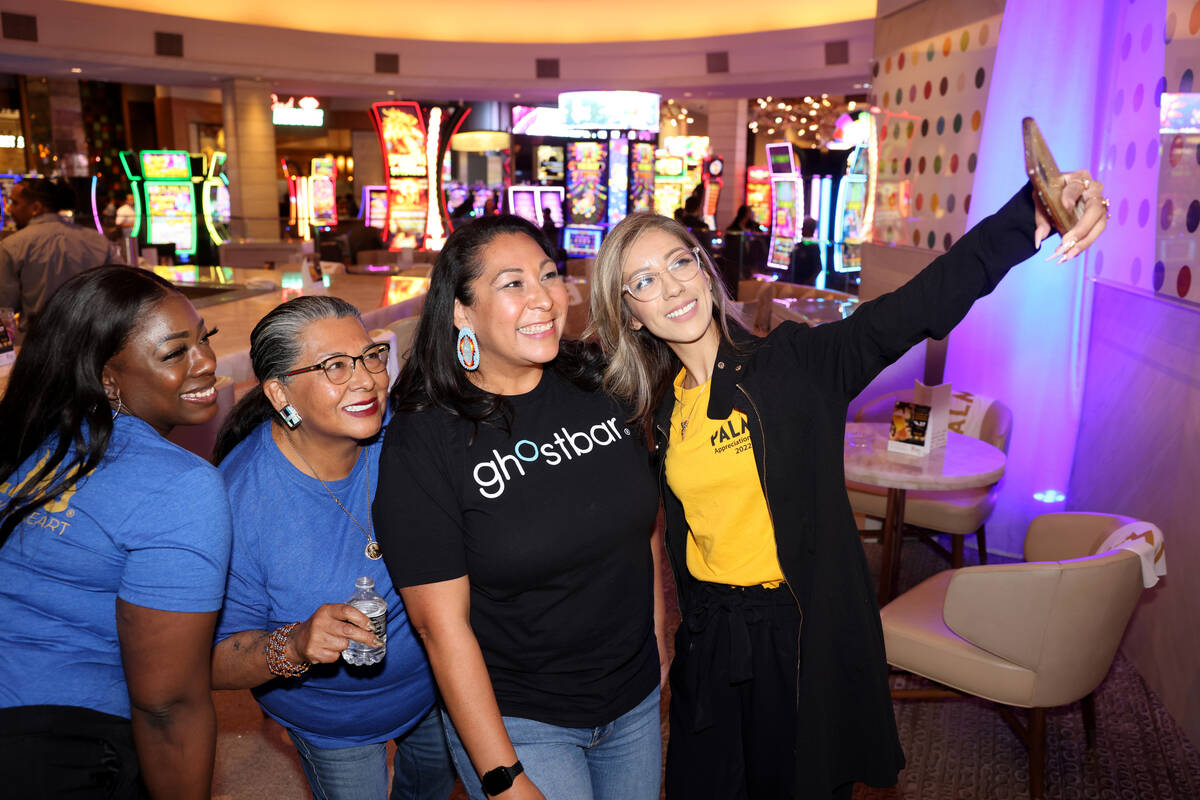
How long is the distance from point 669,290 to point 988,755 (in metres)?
1.97

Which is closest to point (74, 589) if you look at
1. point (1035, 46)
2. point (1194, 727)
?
point (1194, 727)

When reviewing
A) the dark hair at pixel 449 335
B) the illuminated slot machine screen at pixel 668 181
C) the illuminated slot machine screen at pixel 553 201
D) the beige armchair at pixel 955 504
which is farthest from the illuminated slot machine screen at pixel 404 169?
the dark hair at pixel 449 335

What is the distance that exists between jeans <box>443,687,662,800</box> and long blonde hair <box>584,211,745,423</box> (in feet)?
1.87

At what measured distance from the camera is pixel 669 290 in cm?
172

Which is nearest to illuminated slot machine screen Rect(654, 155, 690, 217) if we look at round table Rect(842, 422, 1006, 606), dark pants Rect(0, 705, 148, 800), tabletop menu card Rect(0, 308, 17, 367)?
round table Rect(842, 422, 1006, 606)

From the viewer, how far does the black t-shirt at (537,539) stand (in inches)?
56.1

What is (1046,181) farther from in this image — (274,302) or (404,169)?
(404,169)

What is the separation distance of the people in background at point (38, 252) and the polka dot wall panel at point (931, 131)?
472 centimetres

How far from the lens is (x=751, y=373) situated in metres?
1.70

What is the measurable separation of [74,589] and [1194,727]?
311cm

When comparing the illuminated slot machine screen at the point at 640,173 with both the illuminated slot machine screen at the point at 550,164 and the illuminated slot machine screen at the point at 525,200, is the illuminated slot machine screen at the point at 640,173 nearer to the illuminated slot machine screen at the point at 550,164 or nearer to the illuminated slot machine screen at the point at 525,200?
the illuminated slot machine screen at the point at 525,200

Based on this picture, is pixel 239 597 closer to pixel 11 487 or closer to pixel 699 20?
pixel 11 487

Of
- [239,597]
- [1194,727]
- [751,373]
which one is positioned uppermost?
[751,373]

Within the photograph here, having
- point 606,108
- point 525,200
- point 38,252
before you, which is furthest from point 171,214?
point 38,252
